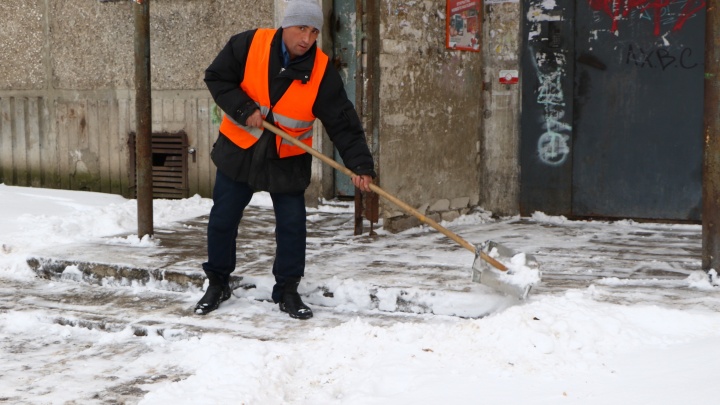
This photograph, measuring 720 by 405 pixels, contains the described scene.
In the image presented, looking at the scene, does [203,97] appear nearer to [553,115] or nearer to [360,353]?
[553,115]

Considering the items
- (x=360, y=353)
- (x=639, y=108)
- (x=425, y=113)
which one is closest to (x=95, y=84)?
(x=425, y=113)

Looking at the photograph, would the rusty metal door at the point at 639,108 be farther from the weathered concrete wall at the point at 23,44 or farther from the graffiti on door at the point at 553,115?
the weathered concrete wall at the point at 23,44

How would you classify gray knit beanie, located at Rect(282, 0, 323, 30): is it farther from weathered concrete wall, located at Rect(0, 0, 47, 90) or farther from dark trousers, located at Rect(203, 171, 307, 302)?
weathered concrete wall, located at Rect(0, 0, 47, 90)

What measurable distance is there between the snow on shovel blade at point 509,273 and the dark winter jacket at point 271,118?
2.59 feet

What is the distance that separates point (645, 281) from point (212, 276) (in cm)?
254

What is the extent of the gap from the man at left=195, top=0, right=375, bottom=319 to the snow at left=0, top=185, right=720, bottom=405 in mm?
411

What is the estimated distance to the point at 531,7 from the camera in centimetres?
768

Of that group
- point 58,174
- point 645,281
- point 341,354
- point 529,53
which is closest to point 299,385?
point 341,354

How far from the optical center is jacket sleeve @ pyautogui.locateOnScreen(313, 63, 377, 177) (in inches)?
187

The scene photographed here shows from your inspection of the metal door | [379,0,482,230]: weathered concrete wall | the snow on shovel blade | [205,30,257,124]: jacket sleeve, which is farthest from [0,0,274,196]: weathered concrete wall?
the snow on shovel blade

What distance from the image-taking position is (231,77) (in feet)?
15.5

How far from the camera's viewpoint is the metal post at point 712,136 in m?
4.95

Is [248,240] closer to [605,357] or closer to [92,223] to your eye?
[92,223]

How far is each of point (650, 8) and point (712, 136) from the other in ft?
8.73
